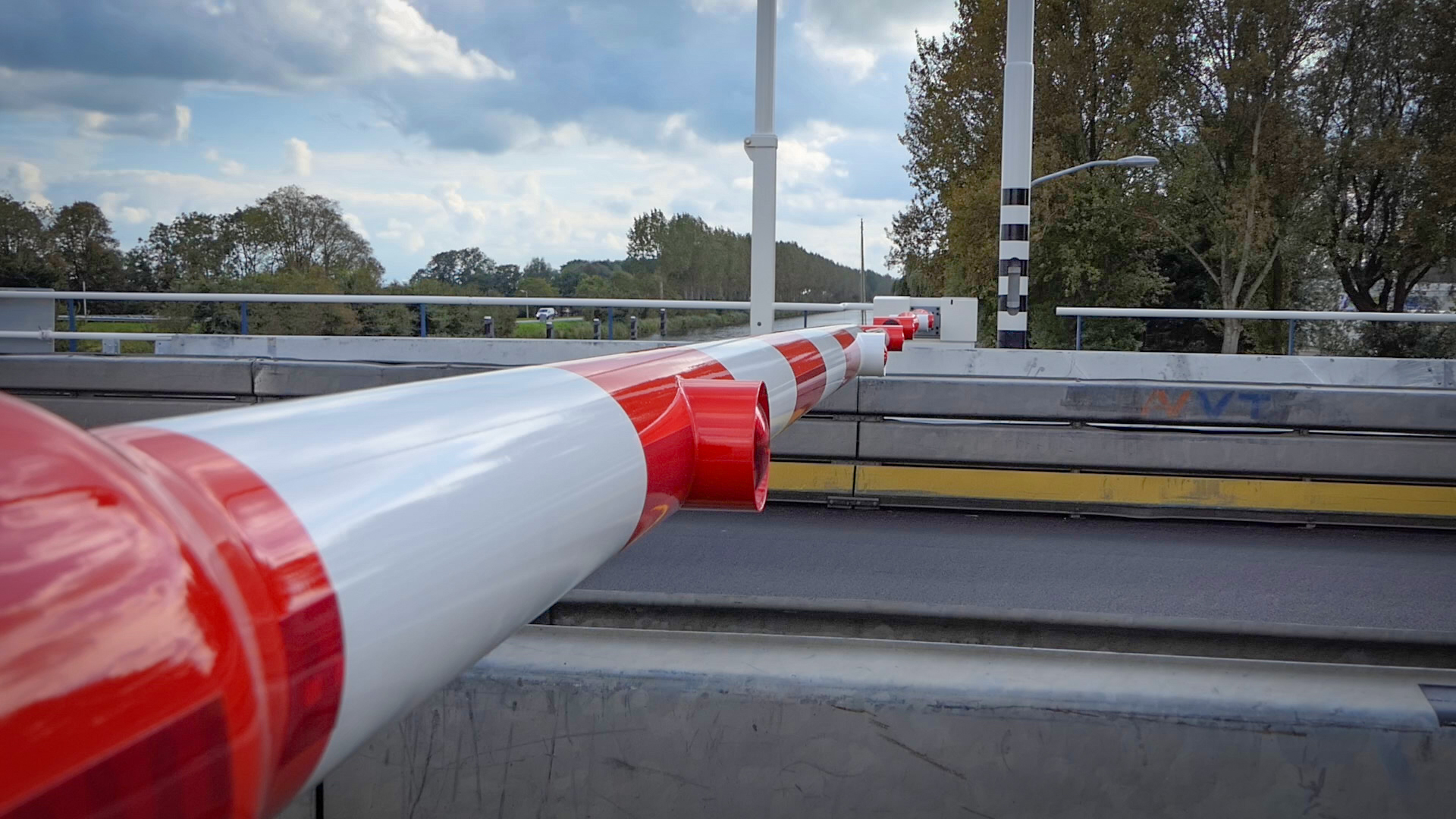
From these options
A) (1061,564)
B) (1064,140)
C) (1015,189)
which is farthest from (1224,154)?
(1061,564)

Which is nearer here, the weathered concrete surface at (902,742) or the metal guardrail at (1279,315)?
the weathered concrete surface at (902,742)

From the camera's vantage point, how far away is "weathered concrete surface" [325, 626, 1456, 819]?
1.99 metres

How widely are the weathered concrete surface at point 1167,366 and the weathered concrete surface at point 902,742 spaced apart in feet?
17.2

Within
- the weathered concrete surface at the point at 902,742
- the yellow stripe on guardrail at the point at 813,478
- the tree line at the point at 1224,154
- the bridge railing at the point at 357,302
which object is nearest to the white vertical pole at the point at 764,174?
the yellow stripe on guardrail at the point at 813,478

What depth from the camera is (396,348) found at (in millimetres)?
10289

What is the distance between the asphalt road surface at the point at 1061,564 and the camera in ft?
13.6

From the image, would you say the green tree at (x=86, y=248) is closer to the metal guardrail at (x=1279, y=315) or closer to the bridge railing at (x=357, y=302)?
the bridge railing at (x=357, y=302)

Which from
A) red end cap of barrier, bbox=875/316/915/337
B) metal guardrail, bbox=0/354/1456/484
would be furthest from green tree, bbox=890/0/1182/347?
metal guardrail, bbox=0/354/1456/484

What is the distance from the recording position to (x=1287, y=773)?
199 centimetres

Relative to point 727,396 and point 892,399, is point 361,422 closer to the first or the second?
point 727,396

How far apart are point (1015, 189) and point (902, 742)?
1233 centimetres

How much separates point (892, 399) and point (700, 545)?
1.45 metres

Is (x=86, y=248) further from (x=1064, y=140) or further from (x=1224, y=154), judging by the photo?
(x=1224, y=154)

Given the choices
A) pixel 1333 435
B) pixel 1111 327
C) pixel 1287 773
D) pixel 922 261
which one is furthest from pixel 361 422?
pixel 922 261
